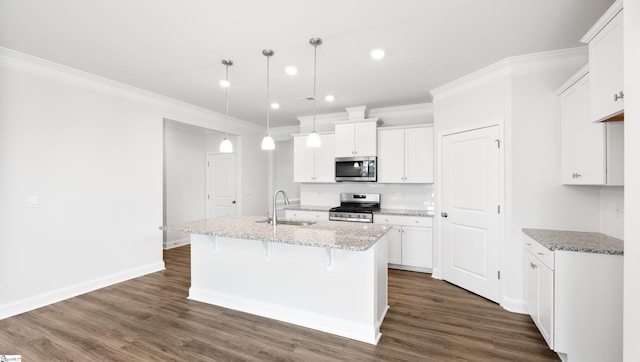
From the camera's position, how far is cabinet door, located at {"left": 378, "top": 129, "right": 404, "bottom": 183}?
4.54 metres

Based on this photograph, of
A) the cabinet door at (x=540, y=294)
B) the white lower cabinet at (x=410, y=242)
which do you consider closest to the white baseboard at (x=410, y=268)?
the white lower cabinet at (x=410, y=242)

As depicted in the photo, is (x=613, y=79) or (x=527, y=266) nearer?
(x=613, y=79)

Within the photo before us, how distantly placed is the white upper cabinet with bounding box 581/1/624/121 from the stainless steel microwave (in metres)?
2.83

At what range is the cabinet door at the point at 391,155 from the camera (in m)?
4.54

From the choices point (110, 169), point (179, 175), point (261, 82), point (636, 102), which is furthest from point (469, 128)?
point (179, 175)

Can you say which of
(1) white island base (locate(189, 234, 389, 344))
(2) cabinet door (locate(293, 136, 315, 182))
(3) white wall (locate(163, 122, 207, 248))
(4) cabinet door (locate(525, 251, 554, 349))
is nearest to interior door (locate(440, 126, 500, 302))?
(4) cabinet door (locate(525, 251, 554, 349))


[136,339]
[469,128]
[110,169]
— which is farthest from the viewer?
[110,169]

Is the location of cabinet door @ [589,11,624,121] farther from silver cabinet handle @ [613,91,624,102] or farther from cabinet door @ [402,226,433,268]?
cabinet door @ [402,226,433,268]

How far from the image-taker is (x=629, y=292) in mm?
1347

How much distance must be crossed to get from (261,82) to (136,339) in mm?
3013

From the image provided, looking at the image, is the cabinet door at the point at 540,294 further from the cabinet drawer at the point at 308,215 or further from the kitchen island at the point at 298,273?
the cabinet drawer at the point at 308,215

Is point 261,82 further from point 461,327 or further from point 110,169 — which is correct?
point 461,327

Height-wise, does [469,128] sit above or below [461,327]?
above

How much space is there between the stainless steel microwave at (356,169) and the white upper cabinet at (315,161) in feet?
0.70
